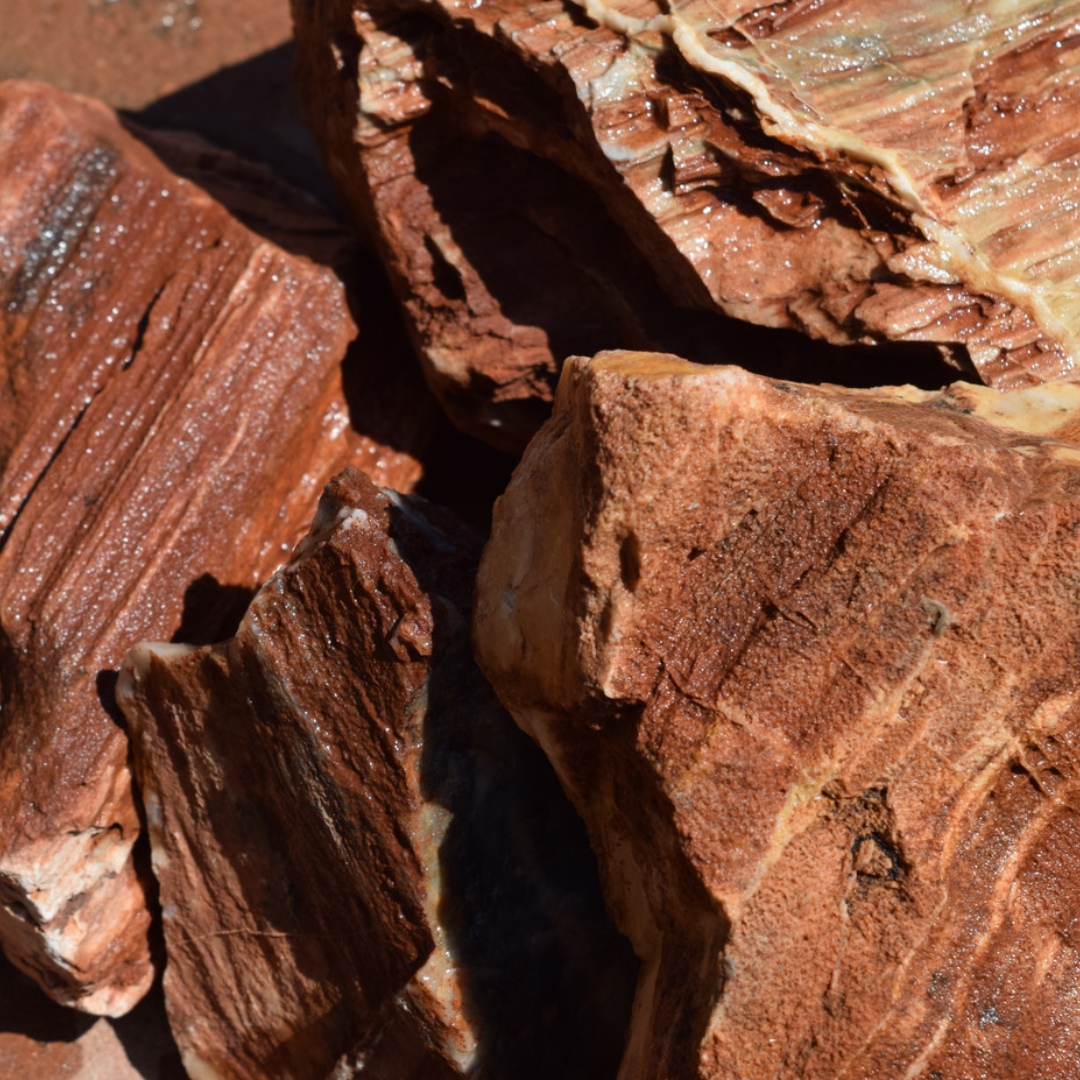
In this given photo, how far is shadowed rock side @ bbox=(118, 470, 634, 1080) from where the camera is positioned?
227 cm

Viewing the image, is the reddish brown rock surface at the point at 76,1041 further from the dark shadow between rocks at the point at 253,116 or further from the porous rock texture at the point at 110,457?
the dark shadow between rocks at the point at 253,116

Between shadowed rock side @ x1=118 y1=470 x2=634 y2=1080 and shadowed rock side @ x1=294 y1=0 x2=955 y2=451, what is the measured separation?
0.63m

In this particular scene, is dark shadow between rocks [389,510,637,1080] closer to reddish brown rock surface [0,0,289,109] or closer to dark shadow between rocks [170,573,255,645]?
dark shadow between rocks [170,573,255,645]

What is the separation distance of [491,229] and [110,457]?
4.21ft

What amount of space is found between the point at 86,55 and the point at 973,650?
4.94m

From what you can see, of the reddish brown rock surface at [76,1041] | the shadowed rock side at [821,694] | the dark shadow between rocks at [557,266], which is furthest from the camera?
the reddish brown rock surface at [76,1041]

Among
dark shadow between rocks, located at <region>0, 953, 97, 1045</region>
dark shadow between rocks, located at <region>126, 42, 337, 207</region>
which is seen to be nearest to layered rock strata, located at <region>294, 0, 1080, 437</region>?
dark shadow between rocks, located at <region>126, 42, 337, 207</region>

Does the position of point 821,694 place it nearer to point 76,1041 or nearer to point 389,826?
point 389,826

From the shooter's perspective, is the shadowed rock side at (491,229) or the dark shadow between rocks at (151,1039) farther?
the dark shadow between rocks at (151,1039)

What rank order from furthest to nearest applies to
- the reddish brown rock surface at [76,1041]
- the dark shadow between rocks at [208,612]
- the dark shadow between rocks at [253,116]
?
the dark shadow between rocks at [253,116]
the reddish brown rock surface at [76,1041]
the dark shadow between rocks at [208,612]

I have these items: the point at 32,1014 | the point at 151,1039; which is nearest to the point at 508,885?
the point at 151,1039

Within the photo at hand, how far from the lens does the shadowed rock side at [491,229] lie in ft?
8.89

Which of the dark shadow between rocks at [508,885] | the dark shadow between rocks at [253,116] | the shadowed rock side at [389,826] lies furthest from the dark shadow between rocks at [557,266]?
the dark shadow between rocks at [253,116]

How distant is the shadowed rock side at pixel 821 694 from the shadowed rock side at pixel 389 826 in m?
0.47
